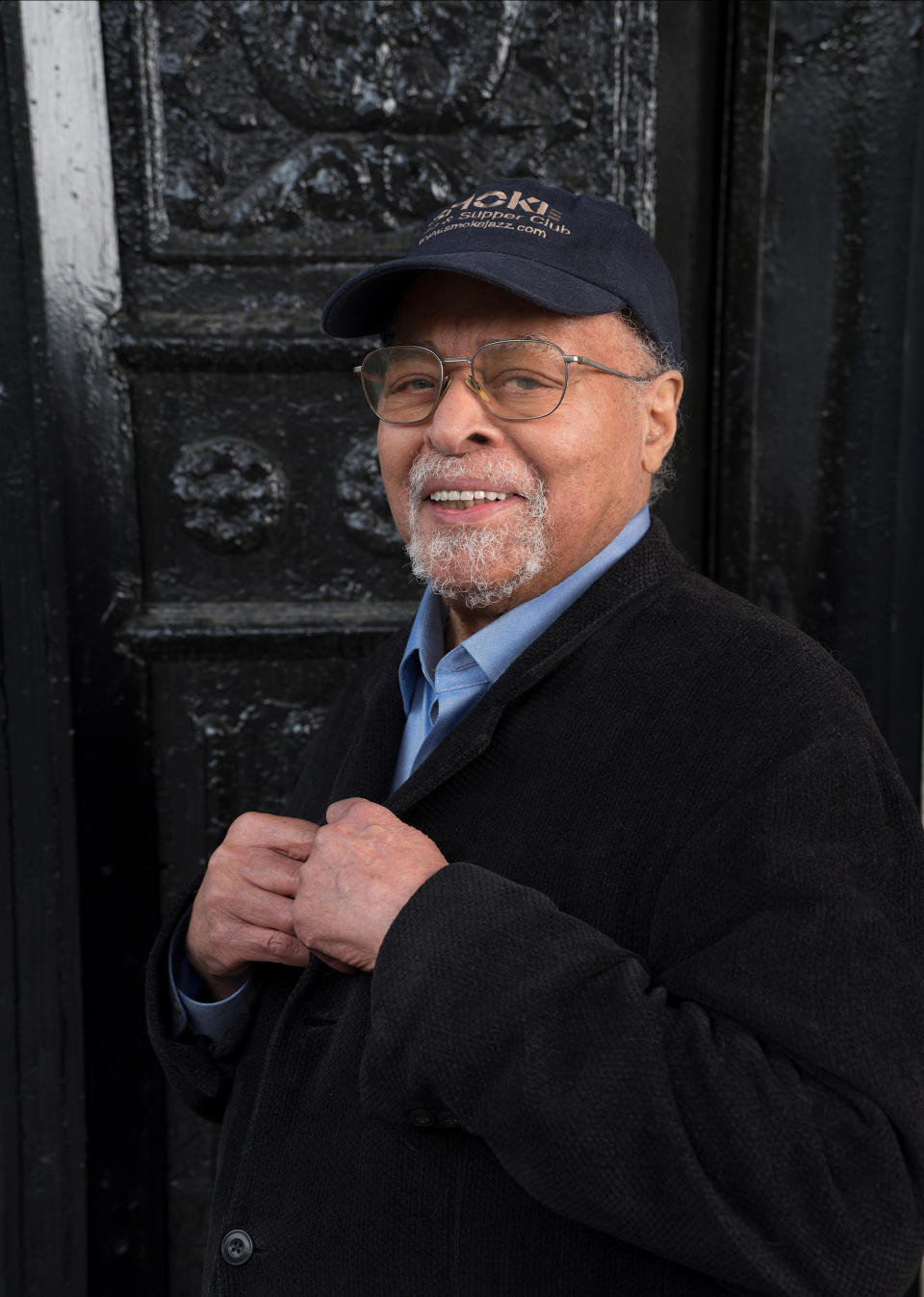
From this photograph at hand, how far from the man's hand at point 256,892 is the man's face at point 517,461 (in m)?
0.33

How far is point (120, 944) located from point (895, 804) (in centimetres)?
147

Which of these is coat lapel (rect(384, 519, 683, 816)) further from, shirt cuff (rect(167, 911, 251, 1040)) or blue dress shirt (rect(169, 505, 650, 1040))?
shirt cuff (rect(167, 911, 251, 1040))

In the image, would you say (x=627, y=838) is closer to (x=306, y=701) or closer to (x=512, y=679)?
(x=512, y=679)

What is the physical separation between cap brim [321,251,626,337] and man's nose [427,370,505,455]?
12cm

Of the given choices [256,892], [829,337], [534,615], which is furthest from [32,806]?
[829,337]

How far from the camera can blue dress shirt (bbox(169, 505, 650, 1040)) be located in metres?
1.20

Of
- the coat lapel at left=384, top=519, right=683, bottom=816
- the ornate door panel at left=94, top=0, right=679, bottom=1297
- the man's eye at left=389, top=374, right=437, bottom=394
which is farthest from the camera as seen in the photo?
the ornate door panel at left=94, top=0, right=679, bottom=1297

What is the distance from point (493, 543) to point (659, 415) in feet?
0.97

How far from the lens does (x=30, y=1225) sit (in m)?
1.93

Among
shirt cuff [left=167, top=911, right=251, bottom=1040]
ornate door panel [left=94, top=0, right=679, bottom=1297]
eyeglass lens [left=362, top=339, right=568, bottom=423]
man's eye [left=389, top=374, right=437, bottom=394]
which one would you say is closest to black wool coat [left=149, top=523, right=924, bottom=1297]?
shirt cuff [left=167, top=911, right=251, bottom=1040]

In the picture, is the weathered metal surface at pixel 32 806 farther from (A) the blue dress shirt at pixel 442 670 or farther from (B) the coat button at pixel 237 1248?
(B) the coat button at pixel 237 1248

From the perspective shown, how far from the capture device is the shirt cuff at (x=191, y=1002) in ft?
4.29

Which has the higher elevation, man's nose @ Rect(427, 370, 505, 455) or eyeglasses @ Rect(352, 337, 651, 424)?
eyeglasses @ Rect(352, 337, 651, 424)

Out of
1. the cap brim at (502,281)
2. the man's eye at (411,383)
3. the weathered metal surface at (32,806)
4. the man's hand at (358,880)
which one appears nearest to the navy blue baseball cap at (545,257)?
the cap brim at (502,281)
